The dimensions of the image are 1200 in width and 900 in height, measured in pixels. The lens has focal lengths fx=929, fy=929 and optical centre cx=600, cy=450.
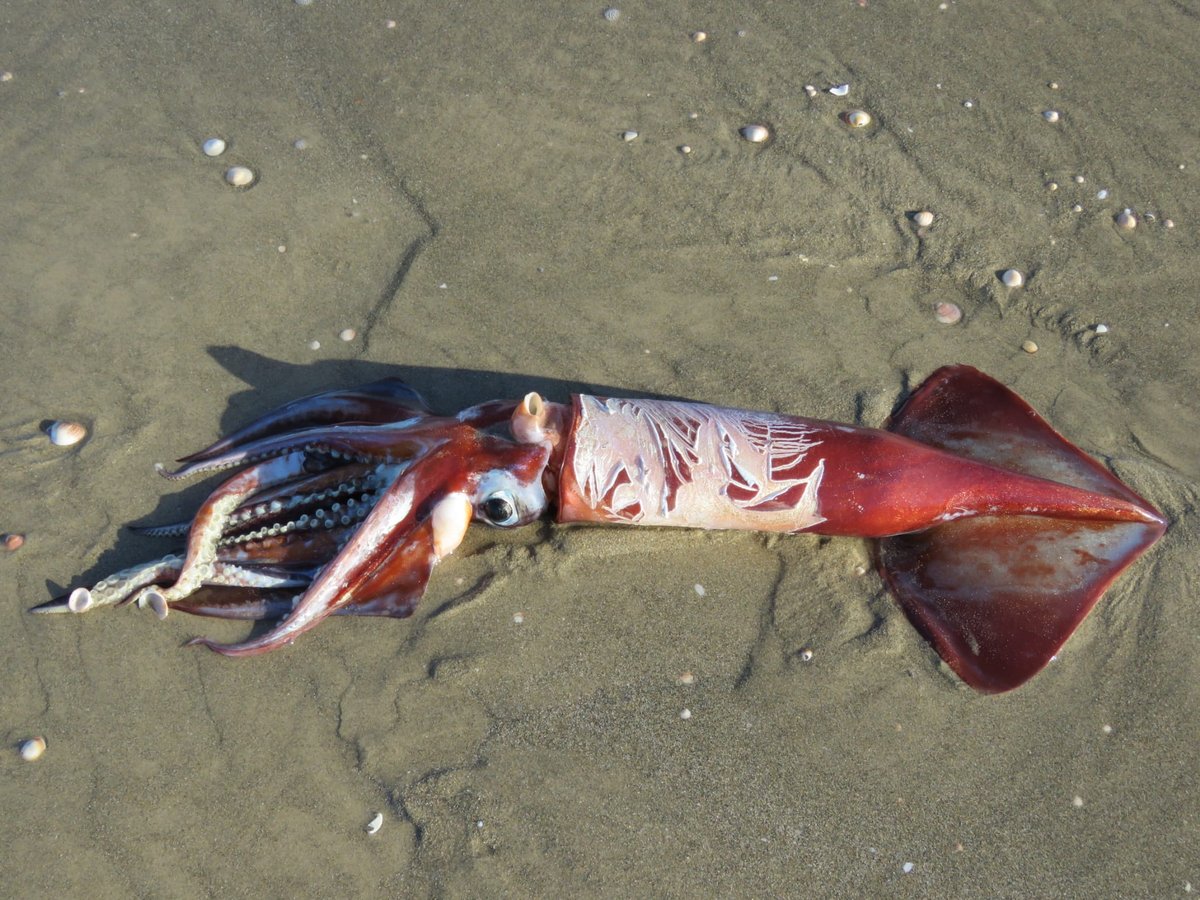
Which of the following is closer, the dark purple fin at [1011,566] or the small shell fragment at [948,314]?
the dark purple fin at [1011,566]

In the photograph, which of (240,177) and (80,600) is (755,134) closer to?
(240,177)

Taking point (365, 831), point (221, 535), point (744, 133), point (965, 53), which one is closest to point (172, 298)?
point (221, 535)

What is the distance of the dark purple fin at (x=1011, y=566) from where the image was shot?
4121mm

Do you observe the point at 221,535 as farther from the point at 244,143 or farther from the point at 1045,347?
the point at 1045,347

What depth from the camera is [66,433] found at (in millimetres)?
4605

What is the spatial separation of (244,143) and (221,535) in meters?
3.00

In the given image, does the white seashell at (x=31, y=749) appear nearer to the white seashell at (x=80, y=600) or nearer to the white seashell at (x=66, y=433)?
the white seashell at (x=80, y=600)

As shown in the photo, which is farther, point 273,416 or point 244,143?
point 244,143

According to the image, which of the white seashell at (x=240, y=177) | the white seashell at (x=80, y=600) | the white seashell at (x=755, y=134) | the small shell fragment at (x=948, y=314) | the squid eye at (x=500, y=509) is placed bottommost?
the white seashell at (x=80, y=600)

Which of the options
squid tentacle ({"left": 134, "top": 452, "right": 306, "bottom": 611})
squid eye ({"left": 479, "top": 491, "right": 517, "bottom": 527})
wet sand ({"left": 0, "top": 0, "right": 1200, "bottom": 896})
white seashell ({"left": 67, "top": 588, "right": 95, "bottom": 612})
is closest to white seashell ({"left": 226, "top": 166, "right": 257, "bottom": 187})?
wet sand ({"left": 0, "top": 0, "right": 1200, "bottom": 896})

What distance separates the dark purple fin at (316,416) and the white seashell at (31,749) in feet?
4.45

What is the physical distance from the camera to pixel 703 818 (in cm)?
375

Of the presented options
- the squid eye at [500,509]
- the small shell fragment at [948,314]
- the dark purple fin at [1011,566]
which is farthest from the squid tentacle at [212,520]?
the small shell fragment at [948,314]

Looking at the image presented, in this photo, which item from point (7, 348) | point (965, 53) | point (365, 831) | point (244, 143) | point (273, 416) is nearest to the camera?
point (365, 831)
